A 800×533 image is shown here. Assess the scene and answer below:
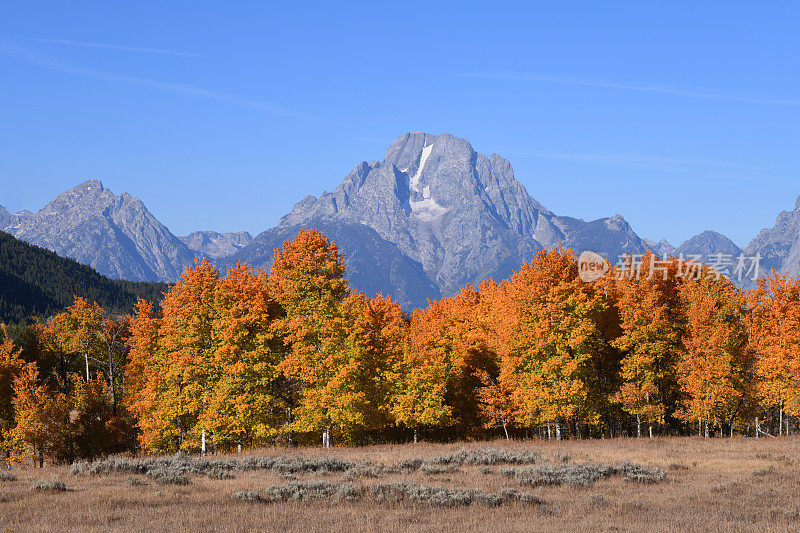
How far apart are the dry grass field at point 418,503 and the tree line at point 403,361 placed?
1208 centimetres

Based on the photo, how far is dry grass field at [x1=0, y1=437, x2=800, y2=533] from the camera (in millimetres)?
18688

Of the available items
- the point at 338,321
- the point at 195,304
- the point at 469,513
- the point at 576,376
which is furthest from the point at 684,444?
the point at 195,304

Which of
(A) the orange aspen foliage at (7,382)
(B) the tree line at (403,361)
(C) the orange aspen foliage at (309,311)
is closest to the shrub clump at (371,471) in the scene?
(B) the tree line at (403,361)

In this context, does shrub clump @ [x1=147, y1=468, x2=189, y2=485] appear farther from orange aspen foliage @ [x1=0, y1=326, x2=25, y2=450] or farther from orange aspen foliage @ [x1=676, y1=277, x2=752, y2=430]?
orange aspen foliage @ [x1=0, y1=326, x2=25, y2=450]

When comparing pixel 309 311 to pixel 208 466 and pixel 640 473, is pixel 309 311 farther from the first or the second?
pixel 640 473

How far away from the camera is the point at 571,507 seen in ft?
70.8

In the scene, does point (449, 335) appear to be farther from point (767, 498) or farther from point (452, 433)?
point (767, 498)

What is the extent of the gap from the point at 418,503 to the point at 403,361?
1020 inches

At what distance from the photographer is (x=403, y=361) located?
158ft

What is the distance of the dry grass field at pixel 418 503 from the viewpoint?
18.7 meters

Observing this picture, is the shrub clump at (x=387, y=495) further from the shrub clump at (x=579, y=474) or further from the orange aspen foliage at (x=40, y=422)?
the orange aspen foliage at (x=40, y=422)

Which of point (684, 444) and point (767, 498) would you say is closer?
point (767, 498)

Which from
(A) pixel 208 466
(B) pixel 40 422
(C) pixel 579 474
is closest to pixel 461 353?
→ (C) pixel 579 474

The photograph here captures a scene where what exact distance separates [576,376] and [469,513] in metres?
28.5
